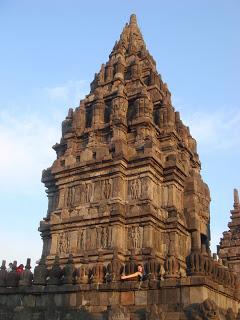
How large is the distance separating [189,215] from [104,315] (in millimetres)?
9245

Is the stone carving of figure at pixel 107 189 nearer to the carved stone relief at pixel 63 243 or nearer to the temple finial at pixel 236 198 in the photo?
the carved stone relief at pixel 63 243

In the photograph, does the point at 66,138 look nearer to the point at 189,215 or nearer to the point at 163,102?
the point at 163,102

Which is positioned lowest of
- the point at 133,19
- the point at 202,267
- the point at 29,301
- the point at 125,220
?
the point at 29,301

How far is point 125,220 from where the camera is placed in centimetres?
2078

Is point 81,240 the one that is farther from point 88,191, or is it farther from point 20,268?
point 20,268

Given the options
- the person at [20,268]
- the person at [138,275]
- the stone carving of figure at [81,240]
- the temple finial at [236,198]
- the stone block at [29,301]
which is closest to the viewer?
the person at [138,275]

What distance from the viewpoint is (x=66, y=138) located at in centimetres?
2572

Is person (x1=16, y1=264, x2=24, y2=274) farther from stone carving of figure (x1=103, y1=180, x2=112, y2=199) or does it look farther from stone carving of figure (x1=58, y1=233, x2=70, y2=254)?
stone carving of figure (x1=103, y1=180, x2=112, y2=199)

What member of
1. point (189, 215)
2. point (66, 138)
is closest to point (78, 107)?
point (66, 138)

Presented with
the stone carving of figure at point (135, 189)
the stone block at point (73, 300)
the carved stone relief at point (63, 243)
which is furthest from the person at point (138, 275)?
the carved stone relief at point (63, 243)

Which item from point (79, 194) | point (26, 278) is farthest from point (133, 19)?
point (26, 278)

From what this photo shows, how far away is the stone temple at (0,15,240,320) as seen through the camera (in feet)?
52.0

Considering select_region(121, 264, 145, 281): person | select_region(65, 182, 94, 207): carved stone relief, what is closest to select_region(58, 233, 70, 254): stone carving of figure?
select_region(65, 182, 94, 207): carved stone relief

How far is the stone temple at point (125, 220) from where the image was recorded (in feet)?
52.0
